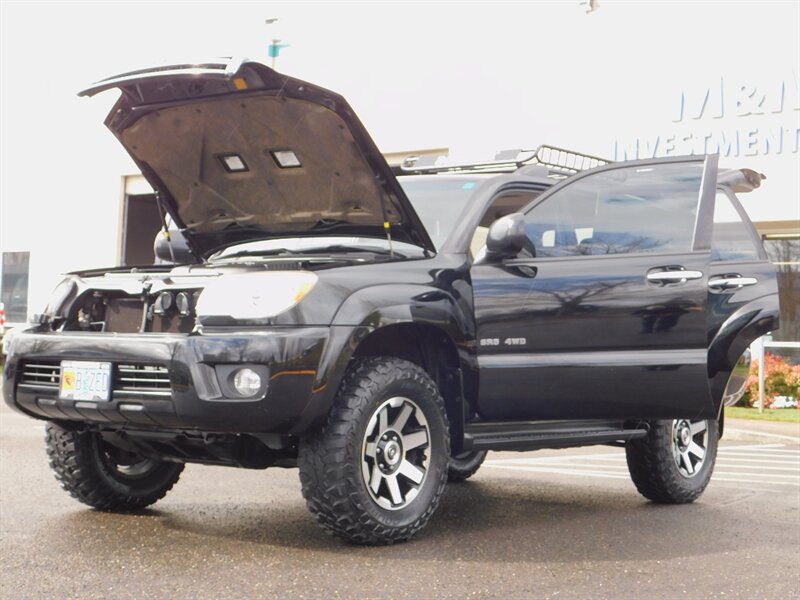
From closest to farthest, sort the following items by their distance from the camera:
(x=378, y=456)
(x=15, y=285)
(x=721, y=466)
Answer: (x=378, y=456) < (x=721, y=466) < (x=15, y=285)

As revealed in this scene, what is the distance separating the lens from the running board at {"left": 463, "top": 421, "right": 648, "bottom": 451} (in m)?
6.26

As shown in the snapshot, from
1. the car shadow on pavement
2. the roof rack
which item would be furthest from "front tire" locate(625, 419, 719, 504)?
the roof rack

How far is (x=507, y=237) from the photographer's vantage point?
20.0 feet

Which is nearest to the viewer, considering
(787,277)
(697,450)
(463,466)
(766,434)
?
(697,450)

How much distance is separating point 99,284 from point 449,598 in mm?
2373

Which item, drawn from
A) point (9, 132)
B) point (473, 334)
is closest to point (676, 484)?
point (473, 334)

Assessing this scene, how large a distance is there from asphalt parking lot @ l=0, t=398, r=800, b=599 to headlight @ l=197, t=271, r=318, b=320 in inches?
39.9

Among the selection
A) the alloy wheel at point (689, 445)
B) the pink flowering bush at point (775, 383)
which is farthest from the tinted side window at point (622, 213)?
the pink flowering bush at point (775, 383)

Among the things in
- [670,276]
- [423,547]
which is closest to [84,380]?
[423,547]

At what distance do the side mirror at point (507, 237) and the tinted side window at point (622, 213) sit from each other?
39 cm

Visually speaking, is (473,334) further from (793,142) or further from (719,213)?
(793,142)

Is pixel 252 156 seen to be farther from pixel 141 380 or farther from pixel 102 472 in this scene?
pixel 102 472

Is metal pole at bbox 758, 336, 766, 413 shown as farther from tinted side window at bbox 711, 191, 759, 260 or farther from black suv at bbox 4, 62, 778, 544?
tinted side window at bbox 711, 191, 759, 260

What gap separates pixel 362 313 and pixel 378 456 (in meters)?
0.65
